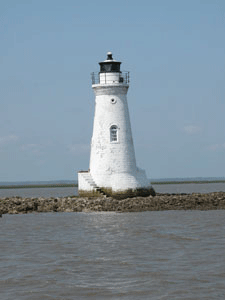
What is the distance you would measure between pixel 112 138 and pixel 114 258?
15.6 meters

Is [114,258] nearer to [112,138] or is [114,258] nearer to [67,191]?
[112,138]

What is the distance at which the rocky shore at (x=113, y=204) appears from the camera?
102 feet

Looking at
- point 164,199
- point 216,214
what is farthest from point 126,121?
point 216,214

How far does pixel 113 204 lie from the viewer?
102ft

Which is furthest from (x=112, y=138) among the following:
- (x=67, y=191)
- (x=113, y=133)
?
(x=67, y=191)

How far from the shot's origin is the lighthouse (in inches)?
1294

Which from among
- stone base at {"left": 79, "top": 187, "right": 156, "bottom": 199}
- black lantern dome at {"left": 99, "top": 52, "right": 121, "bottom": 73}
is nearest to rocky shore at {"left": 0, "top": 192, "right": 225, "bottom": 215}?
stone base at {"left": 79, "top": 187, "right": 156, "bottom": 199}

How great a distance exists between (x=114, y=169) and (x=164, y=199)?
10.4ft

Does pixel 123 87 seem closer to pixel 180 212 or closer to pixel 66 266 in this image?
pixel 180 212

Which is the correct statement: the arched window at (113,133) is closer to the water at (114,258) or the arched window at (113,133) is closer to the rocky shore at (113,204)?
the rocky shore at (113,204)

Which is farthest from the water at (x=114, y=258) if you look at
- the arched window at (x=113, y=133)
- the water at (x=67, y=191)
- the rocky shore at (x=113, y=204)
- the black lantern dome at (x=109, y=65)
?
the water at (x=67, y=191)

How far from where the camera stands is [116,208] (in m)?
30.6

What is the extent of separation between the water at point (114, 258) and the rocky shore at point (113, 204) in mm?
2181

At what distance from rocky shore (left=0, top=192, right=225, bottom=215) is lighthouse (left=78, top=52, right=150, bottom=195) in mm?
924
